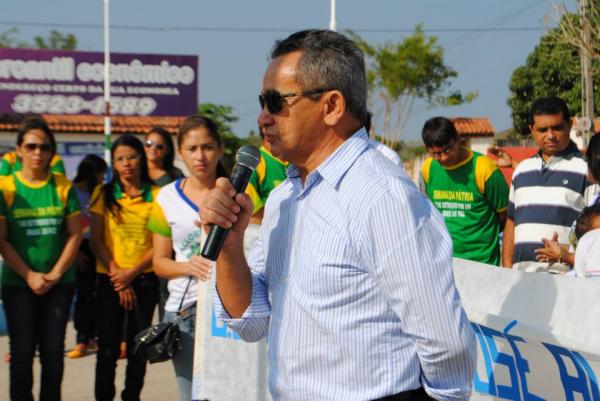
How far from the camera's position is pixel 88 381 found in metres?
7.75

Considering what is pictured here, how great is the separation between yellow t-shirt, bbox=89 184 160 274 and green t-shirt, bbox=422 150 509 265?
2.24m

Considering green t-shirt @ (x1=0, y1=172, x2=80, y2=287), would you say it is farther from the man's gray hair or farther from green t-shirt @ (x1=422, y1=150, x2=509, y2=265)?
the man's gray hair

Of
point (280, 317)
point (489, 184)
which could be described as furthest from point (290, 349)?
point (489, 184)

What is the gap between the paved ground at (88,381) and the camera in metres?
7.23

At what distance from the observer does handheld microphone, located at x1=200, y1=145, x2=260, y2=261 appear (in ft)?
8.43

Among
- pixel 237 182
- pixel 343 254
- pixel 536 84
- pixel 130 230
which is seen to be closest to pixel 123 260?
pixel 130 230

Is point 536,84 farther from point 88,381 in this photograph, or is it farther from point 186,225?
point 186,225

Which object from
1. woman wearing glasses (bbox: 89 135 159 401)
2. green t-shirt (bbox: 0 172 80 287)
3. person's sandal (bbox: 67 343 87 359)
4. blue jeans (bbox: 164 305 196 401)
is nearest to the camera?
blue jeans (bbox: 164 305 196 401)

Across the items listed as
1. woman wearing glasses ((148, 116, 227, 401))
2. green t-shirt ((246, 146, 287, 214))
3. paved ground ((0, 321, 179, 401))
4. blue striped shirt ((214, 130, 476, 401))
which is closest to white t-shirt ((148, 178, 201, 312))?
woman wearing glasses ((148, 116, 227, 401))

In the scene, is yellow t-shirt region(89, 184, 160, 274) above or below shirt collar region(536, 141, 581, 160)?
below

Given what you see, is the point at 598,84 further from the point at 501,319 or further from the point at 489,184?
the point at 501,319

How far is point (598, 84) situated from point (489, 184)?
21.6 meters

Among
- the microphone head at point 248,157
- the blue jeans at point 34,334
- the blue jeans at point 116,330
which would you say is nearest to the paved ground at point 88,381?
the blue jeans at point 116,330

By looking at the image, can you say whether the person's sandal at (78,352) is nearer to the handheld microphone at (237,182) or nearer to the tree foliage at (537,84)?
the handheld microphone at (237,182)
